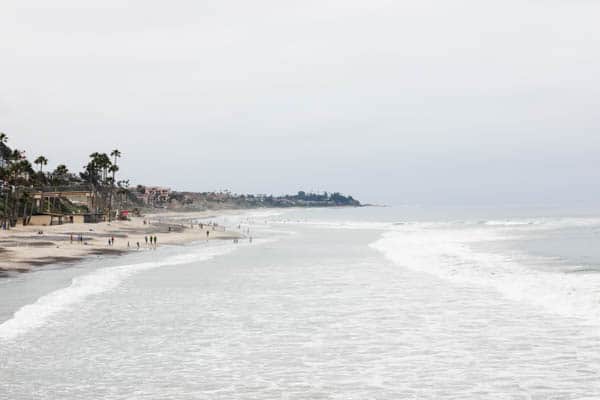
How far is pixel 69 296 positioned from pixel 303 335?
545 inches

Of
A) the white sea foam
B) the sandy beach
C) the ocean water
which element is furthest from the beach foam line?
the white sea foam

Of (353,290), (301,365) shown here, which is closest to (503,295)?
(353,290)

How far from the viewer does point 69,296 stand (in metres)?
28.5

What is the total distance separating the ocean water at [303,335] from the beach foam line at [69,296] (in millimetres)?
103

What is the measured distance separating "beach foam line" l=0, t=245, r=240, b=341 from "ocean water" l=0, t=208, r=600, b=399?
10 centimetres

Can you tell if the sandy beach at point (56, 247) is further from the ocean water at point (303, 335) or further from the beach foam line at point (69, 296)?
the ocean water at point (303, 335)

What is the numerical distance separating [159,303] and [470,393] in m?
16.9

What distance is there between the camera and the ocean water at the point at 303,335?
565 inches

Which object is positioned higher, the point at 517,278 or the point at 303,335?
the point at 517,278

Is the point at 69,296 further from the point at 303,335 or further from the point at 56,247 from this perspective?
the point at 56,247

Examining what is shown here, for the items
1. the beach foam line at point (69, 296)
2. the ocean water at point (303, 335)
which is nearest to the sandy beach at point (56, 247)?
the beach foam line at point (69, 296)

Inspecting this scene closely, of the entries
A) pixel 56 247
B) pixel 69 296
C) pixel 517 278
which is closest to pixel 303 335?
pixel 69 296

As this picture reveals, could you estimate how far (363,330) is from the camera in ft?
68.5

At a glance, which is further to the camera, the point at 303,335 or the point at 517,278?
the point at 517,278
